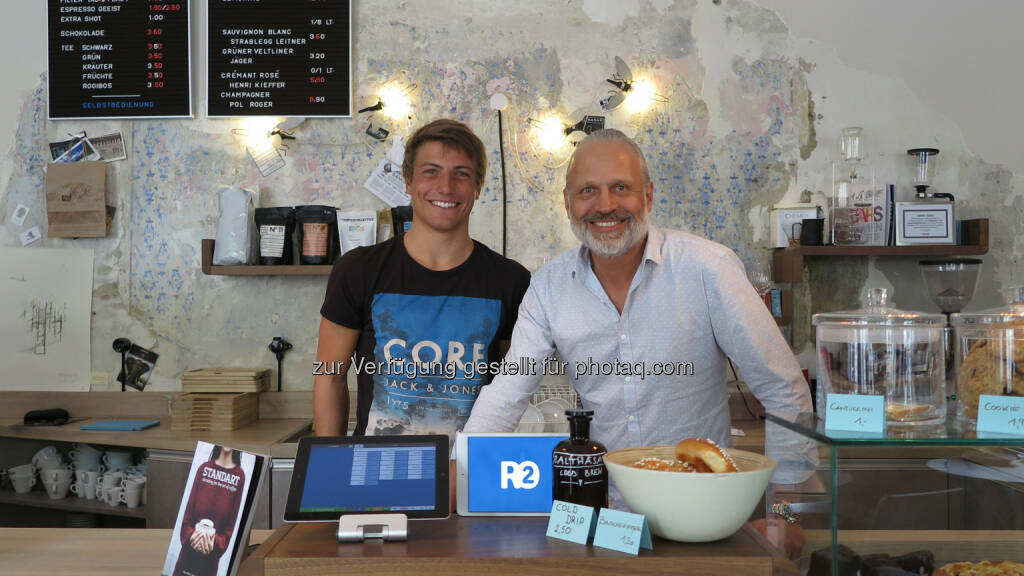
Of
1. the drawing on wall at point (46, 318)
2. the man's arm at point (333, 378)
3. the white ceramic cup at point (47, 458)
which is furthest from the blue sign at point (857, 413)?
the drawing on wall at point (46, 318)

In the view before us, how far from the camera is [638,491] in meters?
1.00

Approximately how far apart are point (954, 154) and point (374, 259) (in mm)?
2573

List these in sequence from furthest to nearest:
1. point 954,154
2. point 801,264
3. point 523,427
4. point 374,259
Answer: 1. point 954,154
2. point 801,264
3. point 523,427
4. point 374,259

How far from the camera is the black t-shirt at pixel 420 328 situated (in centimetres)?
195

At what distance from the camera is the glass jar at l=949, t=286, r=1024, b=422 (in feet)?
3.20

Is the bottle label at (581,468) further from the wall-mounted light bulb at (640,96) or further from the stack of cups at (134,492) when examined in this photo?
the wall-mounted light bulb at (640,96)

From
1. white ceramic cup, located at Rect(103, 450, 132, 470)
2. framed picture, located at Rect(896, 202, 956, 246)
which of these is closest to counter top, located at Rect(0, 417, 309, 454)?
white ceramic cup, located at Rect(103, 450, 132, 470)

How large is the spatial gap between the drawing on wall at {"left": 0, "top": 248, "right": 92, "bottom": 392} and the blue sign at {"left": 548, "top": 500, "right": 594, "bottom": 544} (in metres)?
2.95

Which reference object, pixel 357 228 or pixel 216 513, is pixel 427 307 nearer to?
pixel 216 513

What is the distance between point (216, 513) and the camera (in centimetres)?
112

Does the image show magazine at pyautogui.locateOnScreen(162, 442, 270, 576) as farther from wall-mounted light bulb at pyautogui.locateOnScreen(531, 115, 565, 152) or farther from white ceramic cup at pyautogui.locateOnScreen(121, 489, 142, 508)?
wall-mounted light bulb at pyautogui.locateOnScreen(531, 115, 565, 152)

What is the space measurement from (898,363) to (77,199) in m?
3.32

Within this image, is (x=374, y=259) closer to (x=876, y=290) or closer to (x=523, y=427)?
(x=523, y=427)

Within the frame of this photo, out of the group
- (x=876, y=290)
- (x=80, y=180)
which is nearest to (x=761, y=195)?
(x=876, y=290)
